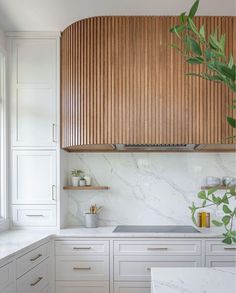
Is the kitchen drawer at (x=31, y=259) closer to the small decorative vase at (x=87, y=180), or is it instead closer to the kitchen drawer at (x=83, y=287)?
the kitchen drawer at (x=83, y=287)

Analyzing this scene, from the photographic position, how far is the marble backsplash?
357cm

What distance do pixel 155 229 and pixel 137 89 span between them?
137cm

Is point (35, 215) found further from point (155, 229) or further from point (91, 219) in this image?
point (155, 229)

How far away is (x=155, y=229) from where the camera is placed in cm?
338

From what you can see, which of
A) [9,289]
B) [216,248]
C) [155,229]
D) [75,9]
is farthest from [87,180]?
[75,9]

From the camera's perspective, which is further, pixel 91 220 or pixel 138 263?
pixel 91 220

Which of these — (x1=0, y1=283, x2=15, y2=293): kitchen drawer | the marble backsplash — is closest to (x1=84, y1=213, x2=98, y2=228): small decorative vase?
the marble backsplash

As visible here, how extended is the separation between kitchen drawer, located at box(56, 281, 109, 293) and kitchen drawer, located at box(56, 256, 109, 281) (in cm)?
4

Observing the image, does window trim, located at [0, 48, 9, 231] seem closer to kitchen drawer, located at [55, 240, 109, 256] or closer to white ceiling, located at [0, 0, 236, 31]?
white ceiling, located at [0, 0, 236, 31]

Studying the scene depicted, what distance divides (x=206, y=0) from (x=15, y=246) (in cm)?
238

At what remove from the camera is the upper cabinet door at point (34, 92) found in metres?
3.28

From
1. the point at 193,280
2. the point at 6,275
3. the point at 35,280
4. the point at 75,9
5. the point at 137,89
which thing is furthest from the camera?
the point at 137,89

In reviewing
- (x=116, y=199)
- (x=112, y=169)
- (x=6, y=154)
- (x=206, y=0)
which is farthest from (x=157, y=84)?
(x=6, y=154)

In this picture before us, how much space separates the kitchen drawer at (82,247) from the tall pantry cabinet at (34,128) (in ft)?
1.01
